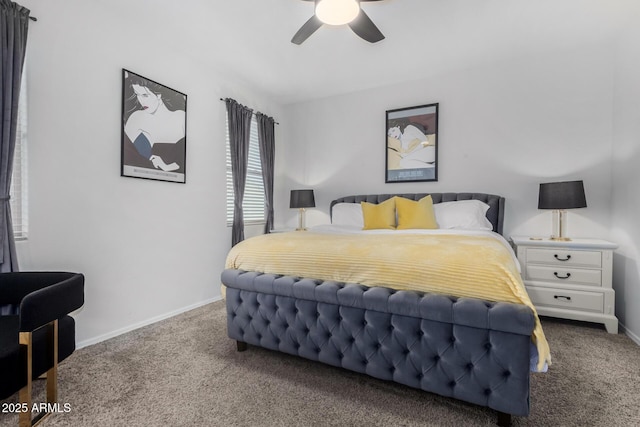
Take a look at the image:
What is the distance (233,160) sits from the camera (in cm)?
391

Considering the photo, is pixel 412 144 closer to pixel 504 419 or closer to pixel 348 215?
pixel 348 215

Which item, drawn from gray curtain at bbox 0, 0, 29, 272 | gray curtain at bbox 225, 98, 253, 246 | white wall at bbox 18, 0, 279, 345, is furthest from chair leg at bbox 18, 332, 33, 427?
gray curtain at bbox 225, 98, 253, 246

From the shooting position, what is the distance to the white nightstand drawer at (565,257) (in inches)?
109

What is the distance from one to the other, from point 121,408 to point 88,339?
3.63 feet

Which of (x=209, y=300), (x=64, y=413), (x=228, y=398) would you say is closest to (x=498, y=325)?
(x=228, y=398)

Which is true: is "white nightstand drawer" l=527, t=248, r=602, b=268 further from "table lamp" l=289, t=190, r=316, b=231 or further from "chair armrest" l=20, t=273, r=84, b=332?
"chair armrest" l=20, t=273, r=84, b=332

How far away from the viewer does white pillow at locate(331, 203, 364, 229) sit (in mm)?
3946

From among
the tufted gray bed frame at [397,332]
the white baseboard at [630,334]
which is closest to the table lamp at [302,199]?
the tufted gray bed frame at [397,332]

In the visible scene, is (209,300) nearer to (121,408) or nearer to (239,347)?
(239,347)

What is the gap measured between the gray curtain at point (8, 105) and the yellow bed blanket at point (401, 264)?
54.7 inches

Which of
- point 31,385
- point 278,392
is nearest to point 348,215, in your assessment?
point 278,392

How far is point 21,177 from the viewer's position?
214 centimetres

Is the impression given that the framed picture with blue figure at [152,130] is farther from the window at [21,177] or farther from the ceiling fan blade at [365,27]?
the ceiling fan blade at [365,27]

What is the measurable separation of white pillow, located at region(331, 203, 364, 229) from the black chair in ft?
Answer: 9.22
